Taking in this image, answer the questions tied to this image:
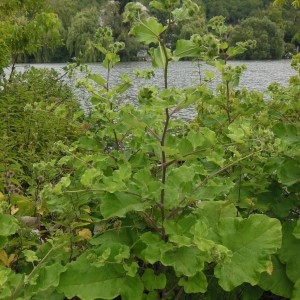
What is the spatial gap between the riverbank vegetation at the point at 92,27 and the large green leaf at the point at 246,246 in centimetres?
59

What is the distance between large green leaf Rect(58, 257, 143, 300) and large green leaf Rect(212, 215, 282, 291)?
0.23 metres

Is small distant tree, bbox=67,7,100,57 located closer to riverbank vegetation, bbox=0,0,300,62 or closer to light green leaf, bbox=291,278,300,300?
riverbank vegetation, bbox=0,0,300,62

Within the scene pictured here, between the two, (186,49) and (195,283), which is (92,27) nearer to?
(186,49)

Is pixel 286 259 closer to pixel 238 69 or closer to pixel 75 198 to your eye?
pixel 75 198

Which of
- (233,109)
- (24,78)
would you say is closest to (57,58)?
(24,78)

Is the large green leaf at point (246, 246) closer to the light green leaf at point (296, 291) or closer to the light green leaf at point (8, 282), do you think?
the light green leaf at point (296, 291)

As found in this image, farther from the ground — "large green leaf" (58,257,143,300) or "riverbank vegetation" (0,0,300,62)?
"riverbank vegetation" (0,0,300,62)

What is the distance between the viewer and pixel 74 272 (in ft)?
3.79

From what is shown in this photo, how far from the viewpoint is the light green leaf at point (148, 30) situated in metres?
1.17

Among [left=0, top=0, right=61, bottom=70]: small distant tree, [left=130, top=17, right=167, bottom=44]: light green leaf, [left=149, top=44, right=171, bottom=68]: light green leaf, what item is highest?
[left=0, top=0, right=61, bottom=70]: small distant tree

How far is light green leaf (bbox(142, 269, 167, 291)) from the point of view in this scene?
1170 mm

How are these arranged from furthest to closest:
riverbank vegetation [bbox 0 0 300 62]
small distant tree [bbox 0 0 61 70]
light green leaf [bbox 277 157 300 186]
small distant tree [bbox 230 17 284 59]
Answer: small distant tree [bbox 230 17 284 59] → small distant tree [bbox 0 0 61 70] → riverbank vegetation [bbox 0 0 300 62] → light green leaf [bbox 277 157 300 186]

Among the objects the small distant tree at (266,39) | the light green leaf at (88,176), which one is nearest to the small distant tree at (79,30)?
the small distant tree at (266,39)

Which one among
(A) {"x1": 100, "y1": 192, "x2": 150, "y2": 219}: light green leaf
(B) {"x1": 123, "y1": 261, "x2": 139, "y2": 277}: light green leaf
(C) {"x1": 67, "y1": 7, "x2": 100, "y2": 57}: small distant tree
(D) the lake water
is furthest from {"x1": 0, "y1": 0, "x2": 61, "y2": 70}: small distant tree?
(C) {"x1": 67, "y1": 7, "x2": 100, "y2": 57}: small distant tree
